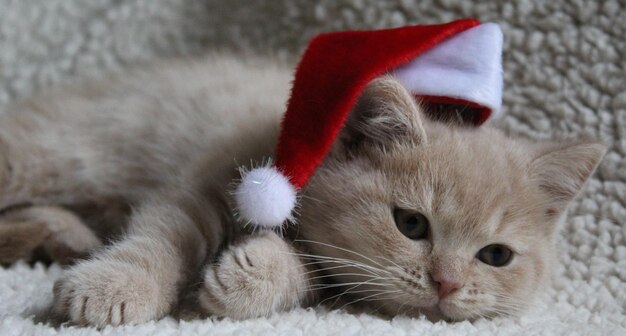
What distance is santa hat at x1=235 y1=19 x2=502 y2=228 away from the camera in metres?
1.13

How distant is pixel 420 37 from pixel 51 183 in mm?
860

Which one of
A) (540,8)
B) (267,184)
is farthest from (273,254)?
(540,8)

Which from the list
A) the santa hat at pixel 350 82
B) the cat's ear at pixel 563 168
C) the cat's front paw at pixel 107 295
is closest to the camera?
the cat's front paw at pixel 107 295

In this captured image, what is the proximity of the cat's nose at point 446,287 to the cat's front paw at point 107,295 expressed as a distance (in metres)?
0.42

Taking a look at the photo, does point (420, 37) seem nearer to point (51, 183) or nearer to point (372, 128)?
point (372, 128)

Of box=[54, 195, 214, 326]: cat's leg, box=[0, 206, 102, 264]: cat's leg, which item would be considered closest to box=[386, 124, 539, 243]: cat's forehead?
box=[54, 195, 214, 326]: cat's leg

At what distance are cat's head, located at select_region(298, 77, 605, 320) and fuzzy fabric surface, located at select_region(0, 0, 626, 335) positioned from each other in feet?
0.20

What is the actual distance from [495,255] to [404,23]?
2.61 feet

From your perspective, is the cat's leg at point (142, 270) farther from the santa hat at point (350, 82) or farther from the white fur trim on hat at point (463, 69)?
the white fur trim on hat at point (463, 69)

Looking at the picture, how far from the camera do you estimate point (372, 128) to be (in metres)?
1.23

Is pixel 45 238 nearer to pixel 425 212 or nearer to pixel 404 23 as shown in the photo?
pixel 425 212

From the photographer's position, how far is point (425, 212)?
3.76 feet

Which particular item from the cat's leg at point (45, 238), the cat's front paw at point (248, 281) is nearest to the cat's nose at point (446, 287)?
the cat's front paw at point (248, 281)

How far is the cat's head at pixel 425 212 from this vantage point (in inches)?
44.6
